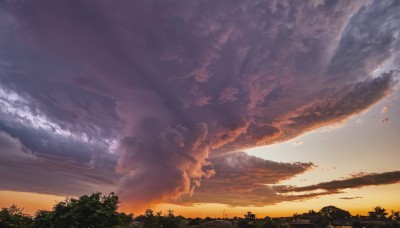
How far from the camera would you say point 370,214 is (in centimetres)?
17675

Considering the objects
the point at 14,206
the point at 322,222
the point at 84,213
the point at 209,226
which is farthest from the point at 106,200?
the point at 322,222

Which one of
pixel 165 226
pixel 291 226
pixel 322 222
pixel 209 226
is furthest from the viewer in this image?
pixel 322 222

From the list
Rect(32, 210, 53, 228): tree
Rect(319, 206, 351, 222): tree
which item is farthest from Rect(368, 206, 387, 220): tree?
Rect(32, 210, 53, 228): tree

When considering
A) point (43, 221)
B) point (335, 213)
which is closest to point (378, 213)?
point (335, 213)

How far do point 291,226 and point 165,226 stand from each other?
84.8 metres

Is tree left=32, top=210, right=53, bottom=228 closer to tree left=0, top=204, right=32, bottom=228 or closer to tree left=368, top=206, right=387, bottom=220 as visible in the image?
tree left=0, top=204, right=32, bottom=228

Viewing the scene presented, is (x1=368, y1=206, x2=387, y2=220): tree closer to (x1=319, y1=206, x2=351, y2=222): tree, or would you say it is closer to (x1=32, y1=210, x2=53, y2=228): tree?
(x1=319, y1=206, x2=351, y2=222): tree

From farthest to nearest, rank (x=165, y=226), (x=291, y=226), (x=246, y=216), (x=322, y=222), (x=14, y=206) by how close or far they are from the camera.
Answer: (x=246, y=216) < (x=322, y=222) < (x=291, y=226) < (x=165, y=226) < (x=14, y=206)

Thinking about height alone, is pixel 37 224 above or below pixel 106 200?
below

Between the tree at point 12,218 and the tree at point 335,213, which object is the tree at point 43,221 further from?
the tree at point 335,213

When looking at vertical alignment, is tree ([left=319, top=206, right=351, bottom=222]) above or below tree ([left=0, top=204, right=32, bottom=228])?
above

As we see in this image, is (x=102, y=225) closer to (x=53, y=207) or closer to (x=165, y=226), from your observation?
(x=53, y=207)

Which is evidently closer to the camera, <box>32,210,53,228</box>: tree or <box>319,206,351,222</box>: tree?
<box>32,210,53,228</box>: tree

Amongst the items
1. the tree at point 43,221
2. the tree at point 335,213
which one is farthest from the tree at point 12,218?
the tree at point 335,213
